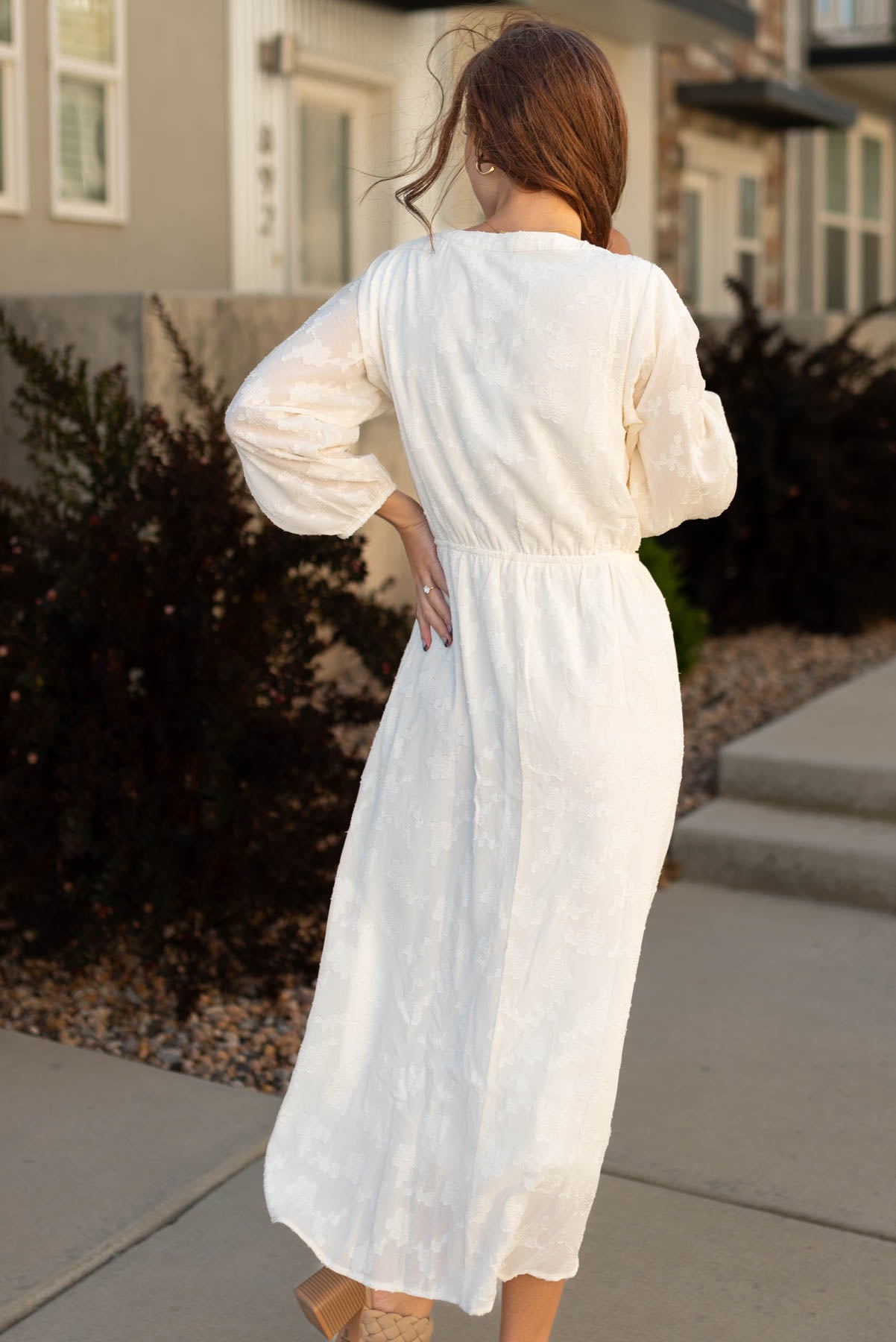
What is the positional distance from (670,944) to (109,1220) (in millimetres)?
1899

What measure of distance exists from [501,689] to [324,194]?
888cm

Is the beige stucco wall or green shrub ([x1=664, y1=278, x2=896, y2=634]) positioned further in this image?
the beige stucco wall

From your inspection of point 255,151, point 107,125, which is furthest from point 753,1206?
point 255,151

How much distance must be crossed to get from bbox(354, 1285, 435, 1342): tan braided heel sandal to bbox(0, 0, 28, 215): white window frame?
22.4 ft

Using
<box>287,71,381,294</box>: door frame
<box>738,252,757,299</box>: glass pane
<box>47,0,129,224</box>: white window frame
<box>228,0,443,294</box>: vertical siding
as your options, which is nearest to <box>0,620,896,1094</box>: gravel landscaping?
<box>47,0,129,224</box>: white window frame

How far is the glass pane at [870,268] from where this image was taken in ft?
58.7

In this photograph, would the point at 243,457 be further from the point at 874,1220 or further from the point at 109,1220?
the point at 874,1220

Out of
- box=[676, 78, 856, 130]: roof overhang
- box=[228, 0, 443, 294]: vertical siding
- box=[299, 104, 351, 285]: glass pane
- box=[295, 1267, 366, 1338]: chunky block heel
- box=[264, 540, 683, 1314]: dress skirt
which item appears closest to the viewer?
box=[264, 540, 683, 1314]: dress skirt

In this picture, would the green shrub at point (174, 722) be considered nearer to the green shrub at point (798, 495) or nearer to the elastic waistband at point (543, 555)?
the elastic waistband at point (543, 555)

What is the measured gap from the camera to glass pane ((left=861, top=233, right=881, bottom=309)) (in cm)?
1791

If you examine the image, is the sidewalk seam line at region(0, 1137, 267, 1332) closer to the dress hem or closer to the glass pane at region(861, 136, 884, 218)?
the dress hem

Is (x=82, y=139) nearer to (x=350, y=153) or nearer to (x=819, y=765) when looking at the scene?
(x=350, y=153)

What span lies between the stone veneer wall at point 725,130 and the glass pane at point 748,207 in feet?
0.38

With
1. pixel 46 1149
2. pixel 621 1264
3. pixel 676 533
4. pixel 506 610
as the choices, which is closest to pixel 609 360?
pixel 506 610
